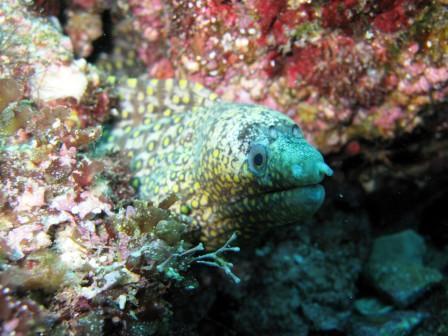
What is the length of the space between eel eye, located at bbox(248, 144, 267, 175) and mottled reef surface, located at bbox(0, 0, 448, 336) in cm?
63

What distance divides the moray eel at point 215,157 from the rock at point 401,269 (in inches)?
87.4

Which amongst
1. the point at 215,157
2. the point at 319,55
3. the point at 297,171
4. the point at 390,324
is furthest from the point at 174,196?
the point at 390,324

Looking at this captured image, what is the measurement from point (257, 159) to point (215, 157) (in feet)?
1.31

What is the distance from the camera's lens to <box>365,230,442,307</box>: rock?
4.30m

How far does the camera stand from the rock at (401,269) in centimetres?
430

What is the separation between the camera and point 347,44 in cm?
367

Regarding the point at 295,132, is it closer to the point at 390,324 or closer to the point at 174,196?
the point at 174,196

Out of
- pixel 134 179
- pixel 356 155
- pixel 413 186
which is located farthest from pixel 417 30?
pixel 134 179

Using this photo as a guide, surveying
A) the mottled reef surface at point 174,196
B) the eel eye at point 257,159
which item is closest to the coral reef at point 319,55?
the mottled reef surface at point 174,196

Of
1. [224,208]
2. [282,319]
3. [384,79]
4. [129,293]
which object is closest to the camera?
[129,293]

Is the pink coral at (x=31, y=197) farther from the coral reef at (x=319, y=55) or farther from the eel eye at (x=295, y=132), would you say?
the coral reef at (x=319, y=55)

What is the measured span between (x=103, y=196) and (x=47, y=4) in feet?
7.47

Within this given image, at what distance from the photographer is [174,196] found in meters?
2.88

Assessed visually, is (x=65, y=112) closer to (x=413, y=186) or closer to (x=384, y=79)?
(x=384, y=79)
